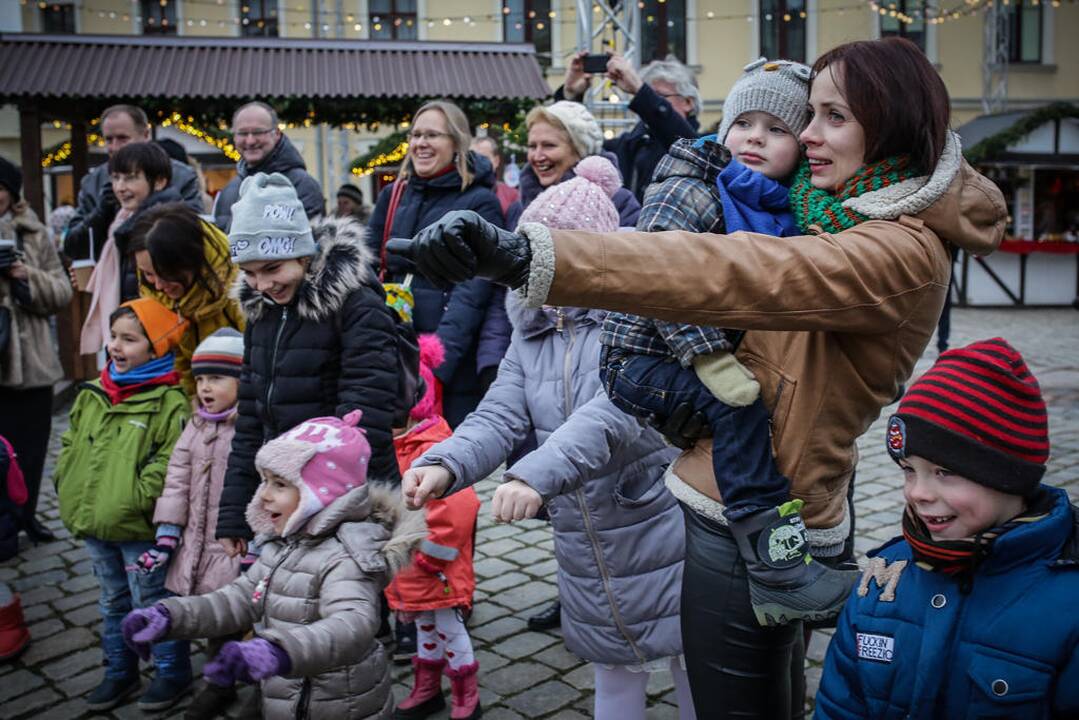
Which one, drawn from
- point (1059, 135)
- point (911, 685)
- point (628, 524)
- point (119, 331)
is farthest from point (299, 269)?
point (1059, 135)

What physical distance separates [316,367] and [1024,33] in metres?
25.7

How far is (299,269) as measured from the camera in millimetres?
3672

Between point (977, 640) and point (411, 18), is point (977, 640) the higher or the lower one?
the lower one

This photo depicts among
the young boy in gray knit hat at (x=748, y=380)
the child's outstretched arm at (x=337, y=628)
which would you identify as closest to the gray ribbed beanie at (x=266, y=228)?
the child's outstretched arm at (x=337, y=628)

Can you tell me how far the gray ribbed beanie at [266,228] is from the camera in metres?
3.54

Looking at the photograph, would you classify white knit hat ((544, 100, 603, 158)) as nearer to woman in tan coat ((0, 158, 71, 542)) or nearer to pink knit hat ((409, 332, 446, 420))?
pink knit hat ((409, 332, 446, 420))

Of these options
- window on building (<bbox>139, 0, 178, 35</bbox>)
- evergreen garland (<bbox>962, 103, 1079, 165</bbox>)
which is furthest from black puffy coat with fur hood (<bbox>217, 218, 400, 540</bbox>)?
window on building (<bbox>139, 0, 178, 35</bbox>)

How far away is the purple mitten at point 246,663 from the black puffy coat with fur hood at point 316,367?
1.26 m

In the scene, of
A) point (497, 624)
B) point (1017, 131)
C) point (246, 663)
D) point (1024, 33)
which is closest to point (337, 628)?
point (246, 663)

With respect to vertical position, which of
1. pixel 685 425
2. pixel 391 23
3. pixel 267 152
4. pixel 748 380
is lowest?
pixel 685 425

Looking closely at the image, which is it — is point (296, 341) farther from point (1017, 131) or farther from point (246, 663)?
point (1017, 131)

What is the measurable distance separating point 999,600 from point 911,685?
0.77ft

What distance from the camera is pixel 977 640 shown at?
6.14ft

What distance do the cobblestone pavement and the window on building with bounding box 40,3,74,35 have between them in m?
22.8
